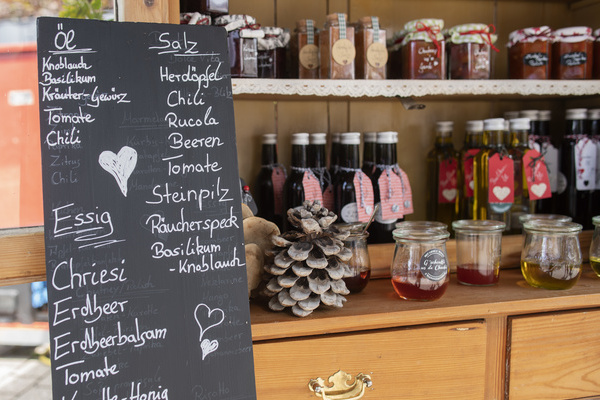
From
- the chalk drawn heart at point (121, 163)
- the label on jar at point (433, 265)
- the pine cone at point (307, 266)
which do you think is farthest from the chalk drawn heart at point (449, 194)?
the chalk drawn heart at point (121, 163)

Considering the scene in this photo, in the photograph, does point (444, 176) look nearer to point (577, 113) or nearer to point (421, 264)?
point (577, 113)

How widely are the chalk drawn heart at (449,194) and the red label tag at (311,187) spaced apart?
0.44 metres

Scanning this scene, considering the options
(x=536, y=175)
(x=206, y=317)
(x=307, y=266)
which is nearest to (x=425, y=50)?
(x=536, y=175)

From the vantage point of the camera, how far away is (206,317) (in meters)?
0.95

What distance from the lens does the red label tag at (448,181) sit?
1.67m

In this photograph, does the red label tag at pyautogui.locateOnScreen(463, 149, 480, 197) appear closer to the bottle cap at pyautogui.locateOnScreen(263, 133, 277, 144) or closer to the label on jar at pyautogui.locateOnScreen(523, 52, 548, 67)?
the label on jar at pyautogui.locateOnScreen(523, 52, 548, 67)

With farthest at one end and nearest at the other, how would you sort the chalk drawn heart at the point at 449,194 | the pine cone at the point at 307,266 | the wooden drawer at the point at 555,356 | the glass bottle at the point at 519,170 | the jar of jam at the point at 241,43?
the chalk drawn heart at the point at 449,194
the glass bottle at the point at 519,170
the jar of jam at the point at 241,43
the wooden drawer at the point at 555,356
the pine cone at the point at 307,266

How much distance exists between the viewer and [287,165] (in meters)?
1.68

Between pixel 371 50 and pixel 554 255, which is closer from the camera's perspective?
A: pixel 554 255

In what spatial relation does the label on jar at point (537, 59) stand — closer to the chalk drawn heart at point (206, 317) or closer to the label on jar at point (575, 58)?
the label on jar at point (575, 58)

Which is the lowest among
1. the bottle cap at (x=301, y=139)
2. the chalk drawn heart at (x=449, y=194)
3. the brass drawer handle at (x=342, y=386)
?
the brass drawer handle at (x=342, y=386)

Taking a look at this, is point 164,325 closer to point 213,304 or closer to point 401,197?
point 213,304

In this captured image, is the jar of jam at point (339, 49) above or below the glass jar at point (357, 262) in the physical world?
above

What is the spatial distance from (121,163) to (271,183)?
26.7 inches
